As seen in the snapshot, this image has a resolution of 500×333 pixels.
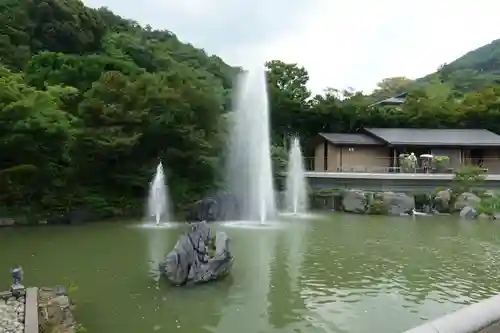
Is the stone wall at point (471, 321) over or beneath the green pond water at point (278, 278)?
over

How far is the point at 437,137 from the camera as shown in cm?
3203

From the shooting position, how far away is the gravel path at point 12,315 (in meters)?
5.70

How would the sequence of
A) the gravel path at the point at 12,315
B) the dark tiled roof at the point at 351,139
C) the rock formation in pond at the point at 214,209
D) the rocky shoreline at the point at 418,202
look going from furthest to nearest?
the dark tiled roof at the point at 351,139, the rocky shoreline at the point at 418,202, the rock formation in pond at the point at 214,209, the gravel path at the point at 12,315

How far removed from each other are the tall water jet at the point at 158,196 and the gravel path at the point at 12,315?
527 inches

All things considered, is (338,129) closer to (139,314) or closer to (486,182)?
(486,182)

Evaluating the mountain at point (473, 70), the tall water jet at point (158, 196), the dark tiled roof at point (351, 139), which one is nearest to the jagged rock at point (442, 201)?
the dark tiled roof at point (351, 139)

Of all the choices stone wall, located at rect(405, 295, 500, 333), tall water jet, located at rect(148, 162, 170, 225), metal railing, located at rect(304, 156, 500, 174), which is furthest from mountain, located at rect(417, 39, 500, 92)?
stone wall, located at rect(405, 295, 500, 333)

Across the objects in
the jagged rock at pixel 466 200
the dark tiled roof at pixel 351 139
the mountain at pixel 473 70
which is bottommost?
the jagged rock at pixel 466 200

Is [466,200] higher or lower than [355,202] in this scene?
higher

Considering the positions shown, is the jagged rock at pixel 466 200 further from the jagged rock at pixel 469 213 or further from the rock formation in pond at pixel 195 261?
the rock formation in pond at pixel 195 261

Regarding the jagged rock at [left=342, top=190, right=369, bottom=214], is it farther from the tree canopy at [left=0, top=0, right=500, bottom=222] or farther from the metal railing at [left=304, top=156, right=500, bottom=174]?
the metal railing at [left=304, top=156, right=500, bottom=174]

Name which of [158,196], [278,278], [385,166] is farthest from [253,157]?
[385,166]

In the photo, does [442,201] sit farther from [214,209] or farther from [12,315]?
[12,315]

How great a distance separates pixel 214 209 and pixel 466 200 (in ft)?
40.1
